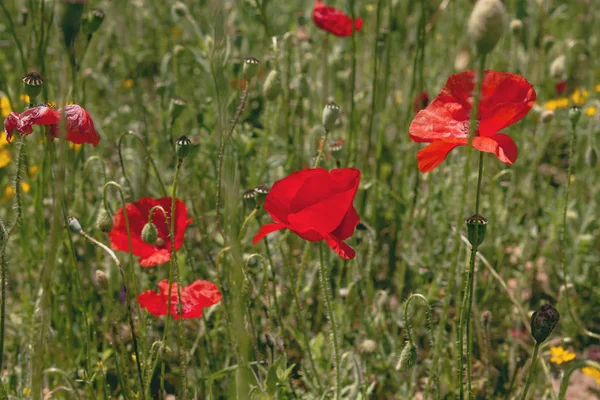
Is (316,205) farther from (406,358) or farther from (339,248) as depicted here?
(406,358)

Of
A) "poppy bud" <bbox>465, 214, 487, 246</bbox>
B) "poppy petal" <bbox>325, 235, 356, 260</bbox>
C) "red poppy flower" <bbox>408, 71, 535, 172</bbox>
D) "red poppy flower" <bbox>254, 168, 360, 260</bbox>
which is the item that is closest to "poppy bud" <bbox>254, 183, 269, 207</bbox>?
"red poppy flower" <bbox>254, 168, 360, 260</bbox>

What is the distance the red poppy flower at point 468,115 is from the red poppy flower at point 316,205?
18 centimetres

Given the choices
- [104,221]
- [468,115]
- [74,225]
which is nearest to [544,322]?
[468,115]

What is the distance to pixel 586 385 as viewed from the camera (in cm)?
246

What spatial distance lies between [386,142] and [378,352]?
1273 mm

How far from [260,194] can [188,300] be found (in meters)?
0.34

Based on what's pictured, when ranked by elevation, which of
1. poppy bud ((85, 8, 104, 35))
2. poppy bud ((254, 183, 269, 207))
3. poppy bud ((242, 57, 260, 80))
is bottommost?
poppy bud ((254, 183, 269, 207))

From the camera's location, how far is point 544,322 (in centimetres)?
141

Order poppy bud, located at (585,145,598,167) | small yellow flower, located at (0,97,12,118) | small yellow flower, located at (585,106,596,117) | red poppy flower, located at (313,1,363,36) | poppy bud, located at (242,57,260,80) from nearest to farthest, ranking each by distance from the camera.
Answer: poppy bud, located at (242,57,260,80)
poppy bud, located at (585,145,598,167)
red poppy flower, located at (313,1,363,36)
small yellow flower, located at (0,97,12,118)
small yellow flower, located at (585,106,596,117)

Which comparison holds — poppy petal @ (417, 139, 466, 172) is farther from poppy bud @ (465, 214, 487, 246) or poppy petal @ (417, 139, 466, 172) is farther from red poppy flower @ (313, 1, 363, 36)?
red poppy flower @ (313, 1, 363, 36)

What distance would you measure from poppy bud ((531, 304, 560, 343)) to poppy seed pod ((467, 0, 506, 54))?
0.66 m

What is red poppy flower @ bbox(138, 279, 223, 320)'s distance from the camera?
69.5 inches

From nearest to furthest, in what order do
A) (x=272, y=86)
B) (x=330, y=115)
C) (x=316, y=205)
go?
(x=316, y=205)
(x=330, y=115)
(x=272, y=86)

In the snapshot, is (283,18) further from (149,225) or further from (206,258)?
(149,225)
